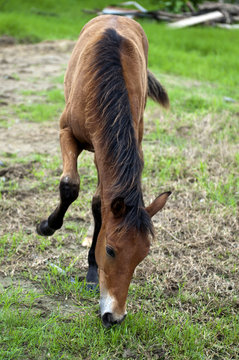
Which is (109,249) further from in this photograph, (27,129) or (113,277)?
(27,129)

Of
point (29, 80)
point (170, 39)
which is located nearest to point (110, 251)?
point (29, 80)

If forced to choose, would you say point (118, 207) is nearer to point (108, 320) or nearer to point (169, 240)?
point (108, 320)

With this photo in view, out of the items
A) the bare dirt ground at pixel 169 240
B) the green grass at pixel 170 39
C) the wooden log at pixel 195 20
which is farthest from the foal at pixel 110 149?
the wooden log at pixel 195 20

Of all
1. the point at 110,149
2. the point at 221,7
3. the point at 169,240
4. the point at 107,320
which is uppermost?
the point at 110,149

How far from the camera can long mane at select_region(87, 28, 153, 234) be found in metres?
2.68

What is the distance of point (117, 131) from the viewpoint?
2.90 metres

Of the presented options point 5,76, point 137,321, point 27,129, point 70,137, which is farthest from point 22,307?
point 5,76

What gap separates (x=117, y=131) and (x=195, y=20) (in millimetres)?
12733

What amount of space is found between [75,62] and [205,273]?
1.99 m

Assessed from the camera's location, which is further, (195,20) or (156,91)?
(195,20)

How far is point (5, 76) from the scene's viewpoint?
28.5 ft

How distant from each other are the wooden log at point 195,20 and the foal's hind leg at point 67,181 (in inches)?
459

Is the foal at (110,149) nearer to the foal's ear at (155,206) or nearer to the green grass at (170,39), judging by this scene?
the foal's ear at (155,206)

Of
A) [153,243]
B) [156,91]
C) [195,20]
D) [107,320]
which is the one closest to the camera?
[107,320]
